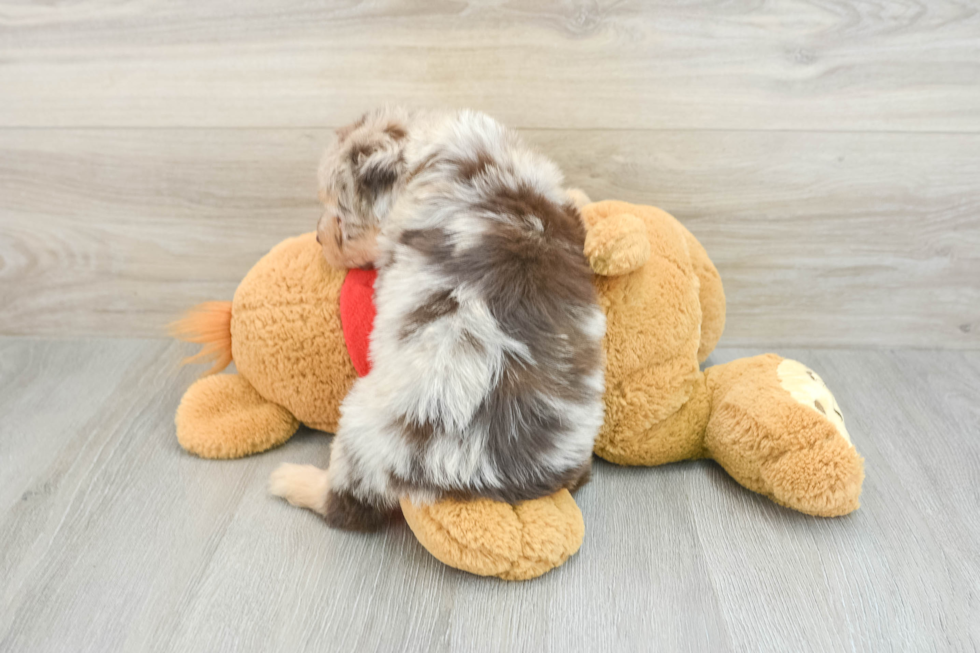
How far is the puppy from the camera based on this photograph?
2.12ft

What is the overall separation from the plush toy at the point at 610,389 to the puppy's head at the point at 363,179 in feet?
0.19

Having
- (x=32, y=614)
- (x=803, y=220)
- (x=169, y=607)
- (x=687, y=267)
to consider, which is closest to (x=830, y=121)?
(x=803, y=220)

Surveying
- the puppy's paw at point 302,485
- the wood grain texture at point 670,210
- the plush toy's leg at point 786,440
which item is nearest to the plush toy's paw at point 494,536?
the puppy's paw at point 302,485

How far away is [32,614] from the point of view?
68 cm

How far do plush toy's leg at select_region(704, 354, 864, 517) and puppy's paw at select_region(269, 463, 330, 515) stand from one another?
0.46 metres

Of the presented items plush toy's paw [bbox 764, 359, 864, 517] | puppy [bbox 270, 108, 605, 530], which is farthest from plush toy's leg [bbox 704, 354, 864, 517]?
puppy [bbox 270, 108, 605, 530]

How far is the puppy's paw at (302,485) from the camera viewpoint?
773mm

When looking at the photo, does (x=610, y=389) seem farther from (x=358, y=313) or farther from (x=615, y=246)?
(x=358, y=313)

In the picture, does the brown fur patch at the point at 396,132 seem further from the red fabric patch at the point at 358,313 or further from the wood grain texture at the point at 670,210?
the wood grain texture at the point at 670,210

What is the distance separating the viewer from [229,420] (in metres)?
0.90

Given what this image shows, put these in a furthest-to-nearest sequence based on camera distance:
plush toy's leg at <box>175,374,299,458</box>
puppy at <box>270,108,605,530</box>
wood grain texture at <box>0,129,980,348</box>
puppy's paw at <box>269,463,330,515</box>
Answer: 1. wood grain texture at <box>0,129,980,348</box>
2. plush toy's leg at <box>175,374,299,458</box>
3. puppy's paw at <box>269,463,330,515</box>
4. puppy at <box>270,108,605,530</box>

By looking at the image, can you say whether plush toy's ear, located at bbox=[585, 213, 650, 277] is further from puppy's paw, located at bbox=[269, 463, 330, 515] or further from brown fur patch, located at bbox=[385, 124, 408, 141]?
puppy's paw, located at bbox=[269, 463, 330, 515]

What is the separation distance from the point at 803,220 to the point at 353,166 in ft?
2.26

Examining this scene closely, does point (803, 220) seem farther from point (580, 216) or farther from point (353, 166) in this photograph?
point (353, 166)
